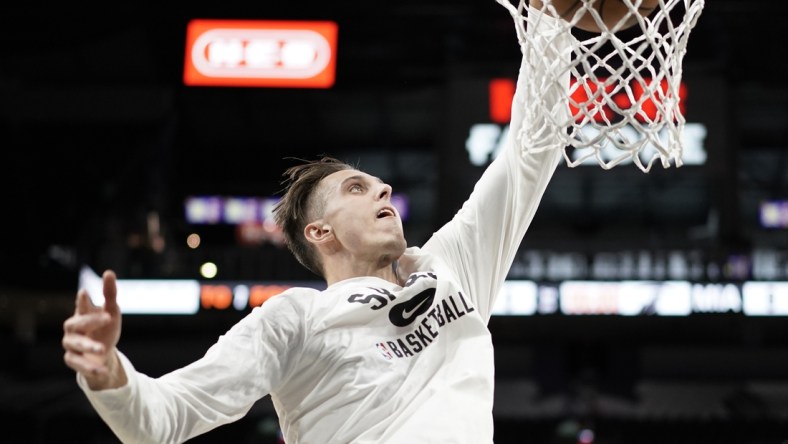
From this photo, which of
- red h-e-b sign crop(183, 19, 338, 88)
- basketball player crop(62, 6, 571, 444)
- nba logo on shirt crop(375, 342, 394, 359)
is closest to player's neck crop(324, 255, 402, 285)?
basketball player crop(62, 6, 571, 444)

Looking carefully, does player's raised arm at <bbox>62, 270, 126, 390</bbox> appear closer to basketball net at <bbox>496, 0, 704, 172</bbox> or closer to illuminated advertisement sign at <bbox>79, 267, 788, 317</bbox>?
basketball net at <bbox>496, 0, 704, 172</bbox>

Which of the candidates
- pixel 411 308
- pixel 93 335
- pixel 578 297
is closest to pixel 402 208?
pixel 578 297

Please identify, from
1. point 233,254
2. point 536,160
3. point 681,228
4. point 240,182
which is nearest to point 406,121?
point 240,182

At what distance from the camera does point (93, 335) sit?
6.15 ft

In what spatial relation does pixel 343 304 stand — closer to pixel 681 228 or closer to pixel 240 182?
pixel 240 182

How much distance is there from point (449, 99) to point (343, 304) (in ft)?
18.5

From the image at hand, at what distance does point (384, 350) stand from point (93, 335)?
2.72ft

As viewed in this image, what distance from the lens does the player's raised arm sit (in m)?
1.84

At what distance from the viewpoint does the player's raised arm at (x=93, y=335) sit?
184cm

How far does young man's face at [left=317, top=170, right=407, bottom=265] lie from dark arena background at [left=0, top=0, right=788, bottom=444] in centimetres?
516

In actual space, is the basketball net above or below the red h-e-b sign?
below

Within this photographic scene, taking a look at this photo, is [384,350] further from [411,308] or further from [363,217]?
[363,217]

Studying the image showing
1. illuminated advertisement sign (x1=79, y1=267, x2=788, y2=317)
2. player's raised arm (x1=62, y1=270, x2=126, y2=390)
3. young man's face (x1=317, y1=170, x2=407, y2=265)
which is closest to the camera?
player's raised arm (x1=62, y1=270, x2=126, y2=390)

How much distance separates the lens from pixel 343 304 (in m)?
2.53
